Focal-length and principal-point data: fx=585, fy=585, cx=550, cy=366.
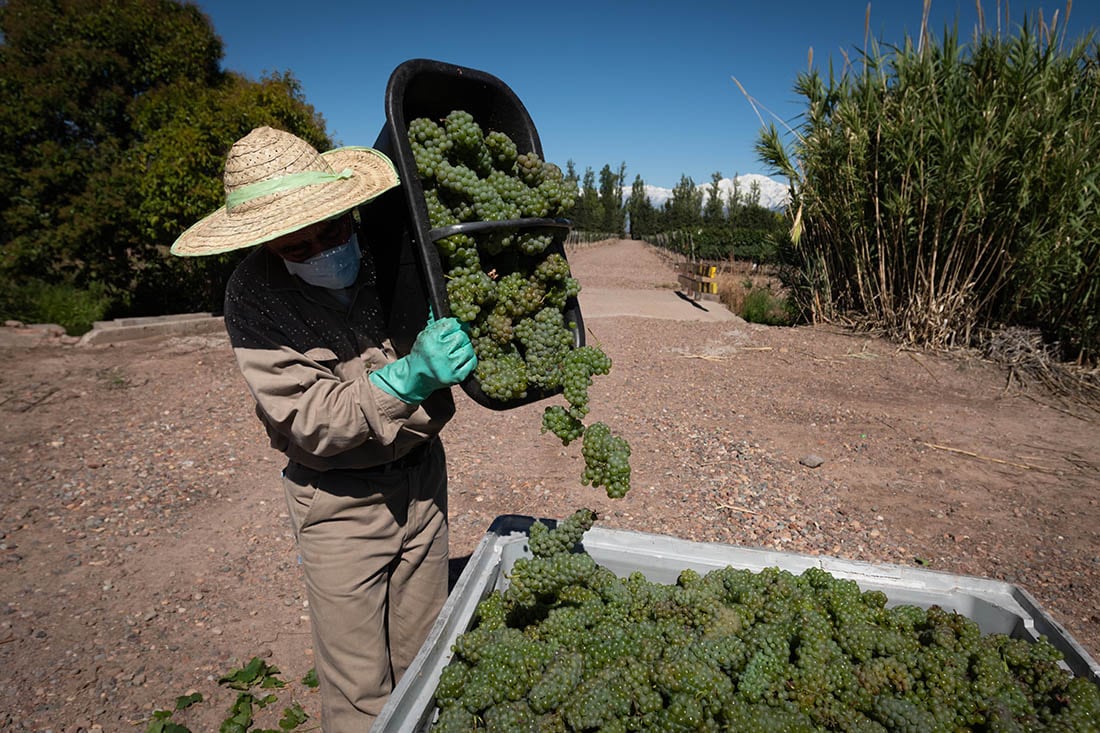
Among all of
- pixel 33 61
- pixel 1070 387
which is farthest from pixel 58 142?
pixel 1070 387

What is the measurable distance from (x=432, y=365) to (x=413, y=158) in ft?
2.06

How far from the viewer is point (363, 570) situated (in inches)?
81.7

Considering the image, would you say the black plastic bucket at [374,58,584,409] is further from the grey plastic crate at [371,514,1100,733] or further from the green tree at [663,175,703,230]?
the green tree at [663,175,703,230]

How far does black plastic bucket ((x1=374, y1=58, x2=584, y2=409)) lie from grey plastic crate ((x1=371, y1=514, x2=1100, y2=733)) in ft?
2.30

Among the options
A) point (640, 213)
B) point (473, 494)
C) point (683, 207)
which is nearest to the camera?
point (473, 494)

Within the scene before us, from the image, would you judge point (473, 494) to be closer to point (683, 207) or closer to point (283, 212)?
point (283, 212)

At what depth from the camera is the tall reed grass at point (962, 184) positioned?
22.7 ft

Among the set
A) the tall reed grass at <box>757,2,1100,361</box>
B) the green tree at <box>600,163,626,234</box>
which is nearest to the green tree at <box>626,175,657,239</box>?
the green tree at <box>600,163,626,234</box>

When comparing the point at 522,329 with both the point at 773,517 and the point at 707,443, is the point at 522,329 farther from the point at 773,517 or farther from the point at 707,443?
the point at 707,443

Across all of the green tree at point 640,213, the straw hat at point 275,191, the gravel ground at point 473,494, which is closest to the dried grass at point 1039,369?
the gravel ground at point 473,494

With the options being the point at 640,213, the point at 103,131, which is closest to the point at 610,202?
the point at 640,213

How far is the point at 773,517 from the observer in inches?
167

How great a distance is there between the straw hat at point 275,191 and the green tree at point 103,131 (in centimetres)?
826

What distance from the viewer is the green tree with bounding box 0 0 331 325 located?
8508 mm
